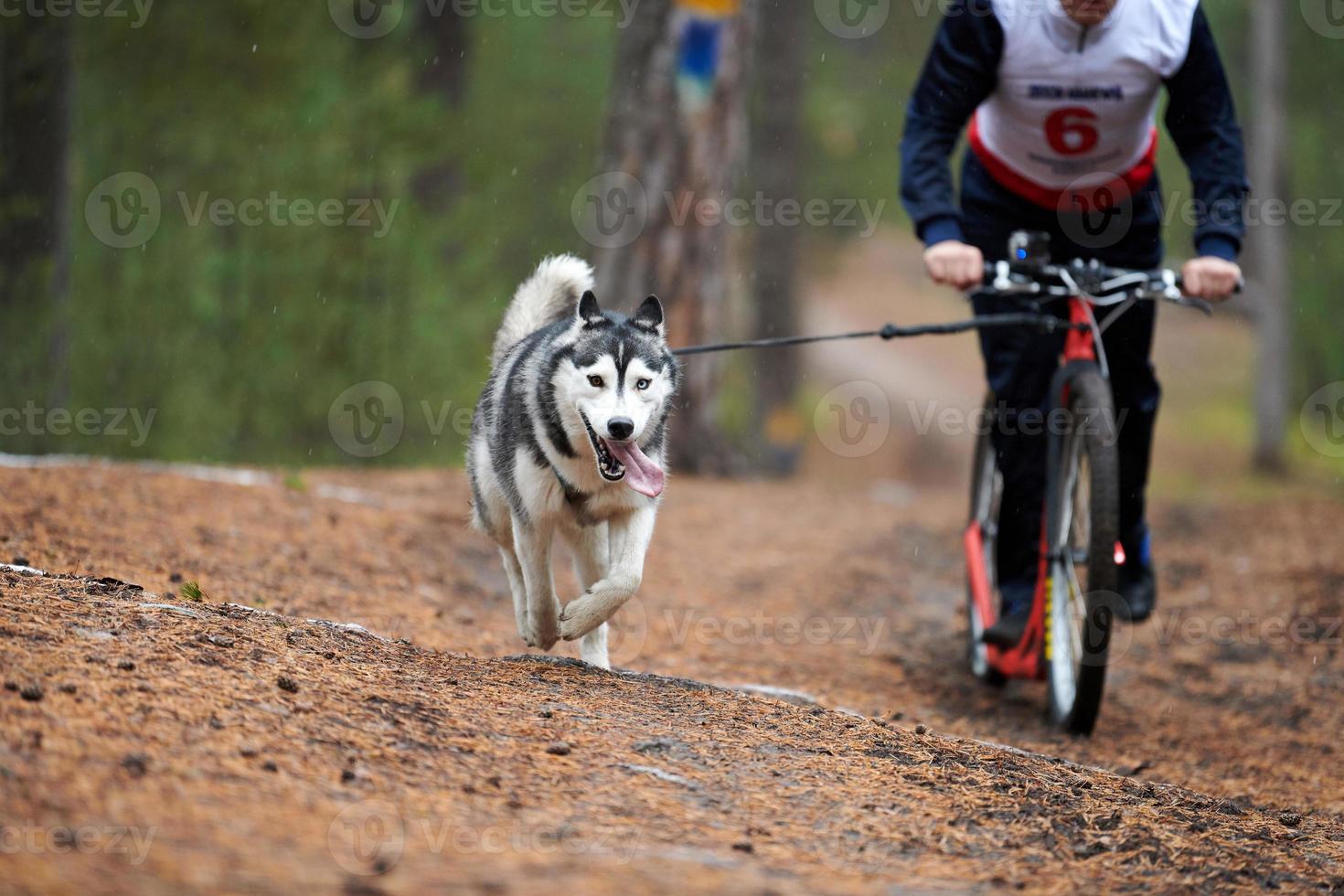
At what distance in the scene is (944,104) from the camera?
4.75 metres

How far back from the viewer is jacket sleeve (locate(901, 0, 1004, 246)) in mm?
4613

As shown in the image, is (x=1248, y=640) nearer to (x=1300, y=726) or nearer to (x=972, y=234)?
(x=1300, y=726)

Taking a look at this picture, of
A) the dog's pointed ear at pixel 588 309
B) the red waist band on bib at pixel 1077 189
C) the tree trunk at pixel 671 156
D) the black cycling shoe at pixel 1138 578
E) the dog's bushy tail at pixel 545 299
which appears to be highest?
the tree trunk at pixel 671 156

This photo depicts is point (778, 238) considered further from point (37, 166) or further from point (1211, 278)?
point (1211, 278)

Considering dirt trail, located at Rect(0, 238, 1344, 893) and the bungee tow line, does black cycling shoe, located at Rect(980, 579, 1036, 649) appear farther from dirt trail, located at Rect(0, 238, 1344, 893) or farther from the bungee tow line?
the bungee tow line

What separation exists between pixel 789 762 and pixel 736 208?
1269 centimetres

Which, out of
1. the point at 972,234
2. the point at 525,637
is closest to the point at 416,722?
the point at 525,637

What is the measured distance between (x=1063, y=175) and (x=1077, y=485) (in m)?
1.14

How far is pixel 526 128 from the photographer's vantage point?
56.6 feet

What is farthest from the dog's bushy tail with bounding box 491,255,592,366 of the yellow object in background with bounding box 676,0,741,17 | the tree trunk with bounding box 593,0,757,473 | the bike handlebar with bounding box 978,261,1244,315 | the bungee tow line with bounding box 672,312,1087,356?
the yellow object in background with bounding box 676,0,741,17

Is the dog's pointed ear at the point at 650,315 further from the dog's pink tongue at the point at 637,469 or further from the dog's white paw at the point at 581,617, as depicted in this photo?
the dog's white paw at the point at 581,617

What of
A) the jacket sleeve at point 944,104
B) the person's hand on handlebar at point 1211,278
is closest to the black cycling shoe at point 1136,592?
the person's hand on handlebar at point 1211,278

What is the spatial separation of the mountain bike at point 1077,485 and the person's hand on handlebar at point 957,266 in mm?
78

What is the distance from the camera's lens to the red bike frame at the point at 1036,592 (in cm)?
476
